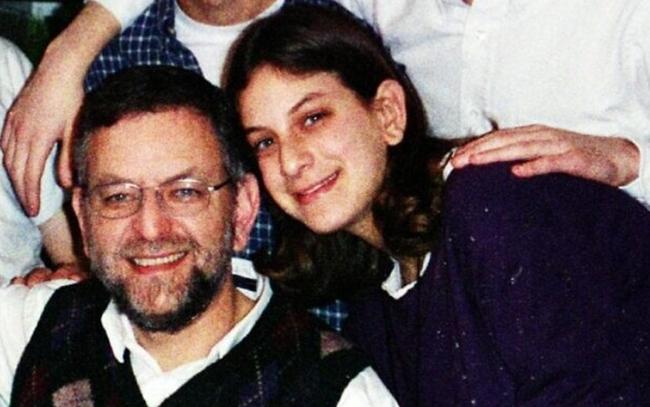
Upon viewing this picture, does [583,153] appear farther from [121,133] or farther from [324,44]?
[121,133]

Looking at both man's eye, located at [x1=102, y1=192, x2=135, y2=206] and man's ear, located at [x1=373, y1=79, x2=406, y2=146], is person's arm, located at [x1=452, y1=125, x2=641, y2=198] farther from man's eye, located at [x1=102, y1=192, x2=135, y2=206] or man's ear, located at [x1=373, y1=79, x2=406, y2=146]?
man's eye, located at [x1=102, y1=192, x2=135, y2=206]

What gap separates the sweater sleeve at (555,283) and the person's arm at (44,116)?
37.0 inches

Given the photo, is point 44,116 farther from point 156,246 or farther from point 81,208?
point 156,246

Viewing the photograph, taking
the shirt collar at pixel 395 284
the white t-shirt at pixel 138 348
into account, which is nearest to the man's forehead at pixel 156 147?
the white t-shirt at pixel 138 348

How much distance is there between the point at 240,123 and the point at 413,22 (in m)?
0.43

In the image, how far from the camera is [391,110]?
1889mm

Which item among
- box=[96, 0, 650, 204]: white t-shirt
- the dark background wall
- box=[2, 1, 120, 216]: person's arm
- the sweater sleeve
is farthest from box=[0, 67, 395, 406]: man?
the dark background wall

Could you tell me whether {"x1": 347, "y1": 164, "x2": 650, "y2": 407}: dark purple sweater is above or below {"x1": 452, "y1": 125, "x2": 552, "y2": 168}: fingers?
below

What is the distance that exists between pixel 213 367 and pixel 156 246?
222 millimetres

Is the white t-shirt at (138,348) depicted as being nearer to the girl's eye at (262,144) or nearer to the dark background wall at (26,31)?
the girl's eye at (262,144)

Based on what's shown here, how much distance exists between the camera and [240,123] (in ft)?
6.00

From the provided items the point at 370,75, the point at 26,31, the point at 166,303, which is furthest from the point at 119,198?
the point at 26,31

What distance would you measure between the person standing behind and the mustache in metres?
0.53

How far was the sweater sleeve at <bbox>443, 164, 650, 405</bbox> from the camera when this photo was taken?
1367mm
